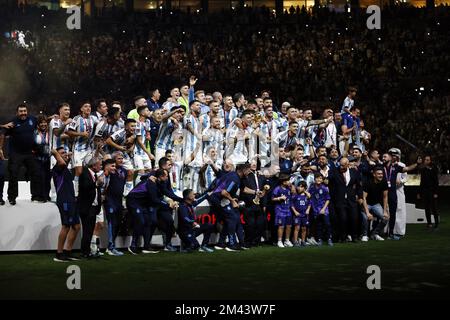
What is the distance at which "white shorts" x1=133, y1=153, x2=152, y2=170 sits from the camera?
16.9 metres

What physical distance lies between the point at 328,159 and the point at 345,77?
1670cm

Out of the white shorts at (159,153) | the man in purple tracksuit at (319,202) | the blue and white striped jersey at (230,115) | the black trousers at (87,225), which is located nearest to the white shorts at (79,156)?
the white shorts at (159,153)

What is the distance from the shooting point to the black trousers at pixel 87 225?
49.3 feet

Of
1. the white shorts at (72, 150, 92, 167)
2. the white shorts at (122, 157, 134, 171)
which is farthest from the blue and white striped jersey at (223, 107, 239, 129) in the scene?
the white shorts at (72, 150, 92, 167)

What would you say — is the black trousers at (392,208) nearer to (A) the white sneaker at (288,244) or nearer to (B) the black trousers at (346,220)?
(B) the black trousers at (346,220)

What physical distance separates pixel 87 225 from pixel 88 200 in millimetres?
483

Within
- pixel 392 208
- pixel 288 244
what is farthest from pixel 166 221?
pixel 392 208

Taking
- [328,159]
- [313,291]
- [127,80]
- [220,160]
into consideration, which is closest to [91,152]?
[220,160]

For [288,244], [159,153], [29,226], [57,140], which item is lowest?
[288,244]

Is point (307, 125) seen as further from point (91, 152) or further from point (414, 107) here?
point (414, 107)

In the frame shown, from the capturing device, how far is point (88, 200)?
14977 mm

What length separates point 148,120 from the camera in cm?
1756

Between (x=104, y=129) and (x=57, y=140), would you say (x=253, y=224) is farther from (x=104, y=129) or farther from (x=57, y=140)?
(x=57, y=140)

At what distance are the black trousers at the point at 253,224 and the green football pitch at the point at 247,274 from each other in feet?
1.09
